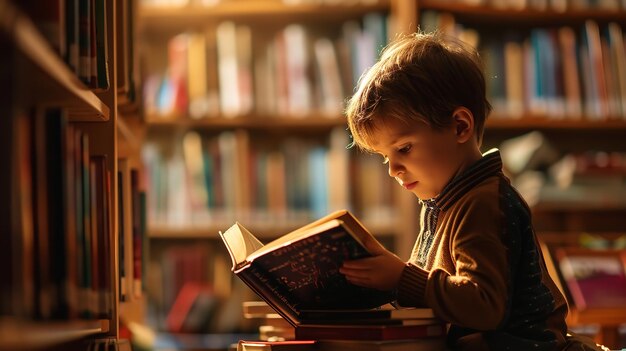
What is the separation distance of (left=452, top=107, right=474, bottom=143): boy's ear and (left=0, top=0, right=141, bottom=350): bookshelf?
0.60 meters

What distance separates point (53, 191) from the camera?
105 centimetres

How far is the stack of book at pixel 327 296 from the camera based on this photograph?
3.88 feet

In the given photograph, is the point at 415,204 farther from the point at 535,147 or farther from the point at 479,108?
the point at 479,108

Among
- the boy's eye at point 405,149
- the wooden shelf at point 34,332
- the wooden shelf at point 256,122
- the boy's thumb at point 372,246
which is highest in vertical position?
the wooden shelf at point 256,122

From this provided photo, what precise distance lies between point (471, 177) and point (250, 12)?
6.82ft

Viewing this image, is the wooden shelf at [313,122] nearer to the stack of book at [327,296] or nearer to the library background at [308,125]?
the library background at [308,125]

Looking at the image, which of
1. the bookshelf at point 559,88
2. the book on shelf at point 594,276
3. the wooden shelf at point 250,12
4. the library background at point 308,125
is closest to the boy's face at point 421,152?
the book on shelf at point 594,276

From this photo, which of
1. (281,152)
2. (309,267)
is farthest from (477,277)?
(281,152)

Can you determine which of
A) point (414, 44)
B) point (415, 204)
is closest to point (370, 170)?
point (415, 204)

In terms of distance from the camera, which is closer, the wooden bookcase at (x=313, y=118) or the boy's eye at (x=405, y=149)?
the boy's eye at (x=405, y=149)

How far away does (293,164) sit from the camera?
10.3ft

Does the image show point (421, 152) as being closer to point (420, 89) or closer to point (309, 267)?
point (420, 89)

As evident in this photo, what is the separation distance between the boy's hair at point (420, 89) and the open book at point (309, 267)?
23 cm

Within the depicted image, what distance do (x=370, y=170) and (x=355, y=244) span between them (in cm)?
194
